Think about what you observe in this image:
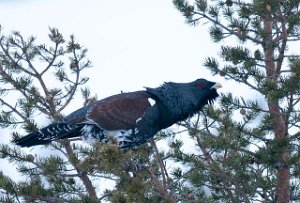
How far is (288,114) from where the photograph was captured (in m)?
8.80

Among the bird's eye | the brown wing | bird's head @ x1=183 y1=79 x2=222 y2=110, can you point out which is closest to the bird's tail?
the brown wing

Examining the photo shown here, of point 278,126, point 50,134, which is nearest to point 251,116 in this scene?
point 278,126

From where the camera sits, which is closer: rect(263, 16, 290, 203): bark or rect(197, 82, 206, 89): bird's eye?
rect(263, 16, 290, 203): bark

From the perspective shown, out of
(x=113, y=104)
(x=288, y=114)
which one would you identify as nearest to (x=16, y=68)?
(x=113, y=104)

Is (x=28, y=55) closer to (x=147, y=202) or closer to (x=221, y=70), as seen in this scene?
(x=221, y=70)

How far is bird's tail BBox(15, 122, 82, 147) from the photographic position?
8.06m

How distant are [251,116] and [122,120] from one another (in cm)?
156

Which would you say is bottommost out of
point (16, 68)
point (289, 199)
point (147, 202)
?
point (147, 202)

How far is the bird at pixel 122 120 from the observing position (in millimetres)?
8258

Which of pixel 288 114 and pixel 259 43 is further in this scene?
pixel 259 43

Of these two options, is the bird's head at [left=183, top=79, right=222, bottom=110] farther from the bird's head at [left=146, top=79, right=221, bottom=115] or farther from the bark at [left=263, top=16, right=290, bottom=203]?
the bark at [left=263, top=16, right=290, bottom=203]

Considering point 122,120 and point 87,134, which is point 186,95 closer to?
point 122,120

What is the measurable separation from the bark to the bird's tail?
2194 mm

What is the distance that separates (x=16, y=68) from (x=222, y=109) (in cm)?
250
